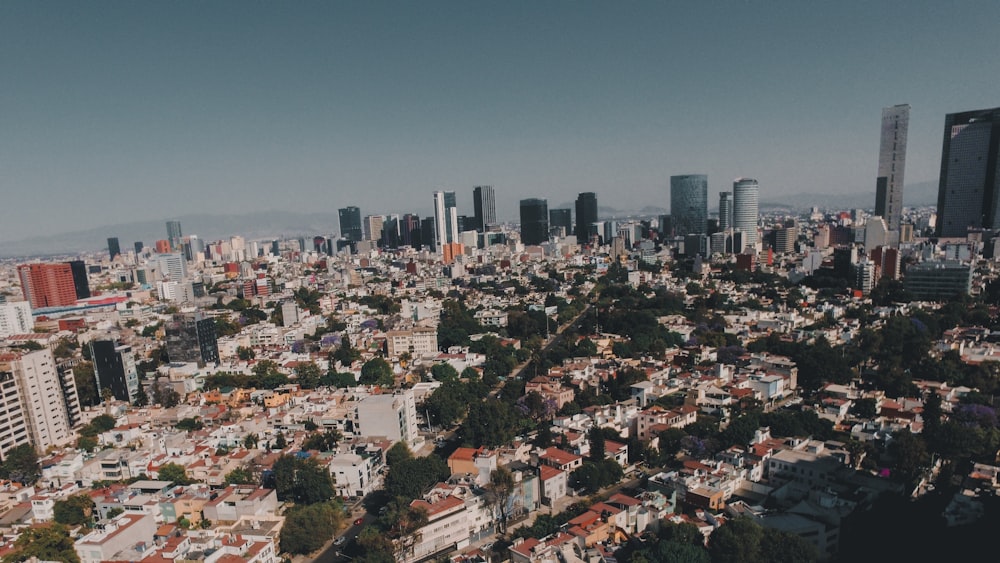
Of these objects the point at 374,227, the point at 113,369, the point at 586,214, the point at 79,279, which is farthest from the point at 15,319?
the point at 586,214

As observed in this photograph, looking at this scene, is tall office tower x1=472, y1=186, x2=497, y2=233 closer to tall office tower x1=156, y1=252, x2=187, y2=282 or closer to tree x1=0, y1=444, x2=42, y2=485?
tall office tower x1=156, y1=252, x2=187, y2=282

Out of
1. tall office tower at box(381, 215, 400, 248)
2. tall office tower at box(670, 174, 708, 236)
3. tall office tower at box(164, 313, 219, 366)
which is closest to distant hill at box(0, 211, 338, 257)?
tall office tower at box(381, 215, 400, 248)

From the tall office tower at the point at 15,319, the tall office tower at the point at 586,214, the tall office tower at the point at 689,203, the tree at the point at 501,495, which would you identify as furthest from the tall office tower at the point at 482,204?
the tree at the point at 501,495

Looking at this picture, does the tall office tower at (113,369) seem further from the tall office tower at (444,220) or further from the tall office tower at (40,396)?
the tall office tower at (444,220)

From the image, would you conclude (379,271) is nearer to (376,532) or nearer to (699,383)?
(699,383)

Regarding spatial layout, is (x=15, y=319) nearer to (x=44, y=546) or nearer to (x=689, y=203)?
(x=44, y=546)

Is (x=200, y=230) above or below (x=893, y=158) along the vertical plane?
below
